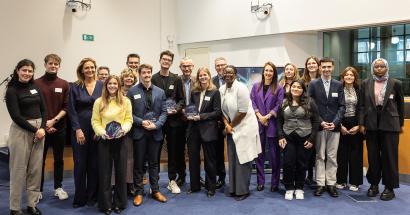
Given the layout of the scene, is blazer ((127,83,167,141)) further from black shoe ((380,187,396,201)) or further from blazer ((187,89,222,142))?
black shoe ((380,187,396,201))

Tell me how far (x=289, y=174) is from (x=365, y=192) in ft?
3.37

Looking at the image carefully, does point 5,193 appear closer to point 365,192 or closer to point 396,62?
point 365,192

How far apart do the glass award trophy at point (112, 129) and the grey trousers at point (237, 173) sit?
1304 millimetres

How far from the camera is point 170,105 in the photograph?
432 centimetres

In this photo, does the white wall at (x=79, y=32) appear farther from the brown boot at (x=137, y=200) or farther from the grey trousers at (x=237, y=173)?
the grey trousers at (x=237, y=173)

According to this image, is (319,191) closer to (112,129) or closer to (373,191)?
(373,191)

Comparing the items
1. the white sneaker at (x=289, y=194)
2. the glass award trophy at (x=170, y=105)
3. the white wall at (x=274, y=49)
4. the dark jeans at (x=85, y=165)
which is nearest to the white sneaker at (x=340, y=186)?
the white sneaker at (x=289, y=194)

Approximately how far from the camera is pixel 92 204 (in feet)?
13.4

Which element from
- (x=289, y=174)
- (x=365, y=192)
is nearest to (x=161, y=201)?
(x=289, y=174)

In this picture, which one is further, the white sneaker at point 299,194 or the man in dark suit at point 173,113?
the man in dark suit at point 173,113

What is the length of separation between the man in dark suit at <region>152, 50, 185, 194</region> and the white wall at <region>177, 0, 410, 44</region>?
11.2 ft

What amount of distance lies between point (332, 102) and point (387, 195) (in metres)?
1.20

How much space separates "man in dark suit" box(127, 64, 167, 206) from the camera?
4039 millimetres

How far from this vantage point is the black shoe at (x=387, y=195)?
4.23m
